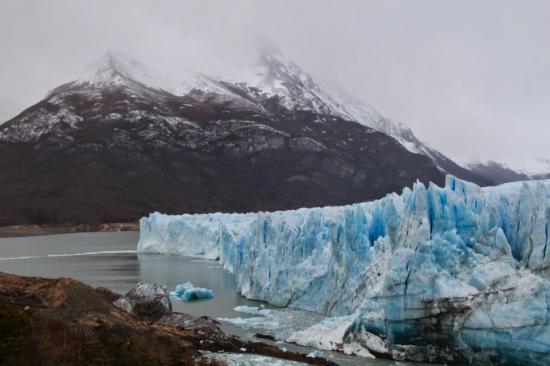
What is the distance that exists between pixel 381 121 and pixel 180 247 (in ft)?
521

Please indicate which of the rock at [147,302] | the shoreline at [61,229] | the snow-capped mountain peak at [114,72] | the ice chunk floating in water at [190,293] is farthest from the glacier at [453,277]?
the snow-capped mountain peak at [114,72]

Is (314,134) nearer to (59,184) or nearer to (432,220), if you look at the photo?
(59,184)

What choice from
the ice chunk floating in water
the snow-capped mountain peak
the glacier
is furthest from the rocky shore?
the snow-capped mountain peak

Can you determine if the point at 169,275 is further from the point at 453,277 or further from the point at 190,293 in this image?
the point at 453,277

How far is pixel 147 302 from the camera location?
16.7m

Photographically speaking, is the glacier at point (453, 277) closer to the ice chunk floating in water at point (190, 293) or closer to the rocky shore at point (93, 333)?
the rocky shore at point (93, 333)

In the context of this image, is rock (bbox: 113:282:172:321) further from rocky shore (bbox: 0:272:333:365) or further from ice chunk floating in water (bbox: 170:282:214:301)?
ice chunk floating in water (bbox: 170:282:214:301)

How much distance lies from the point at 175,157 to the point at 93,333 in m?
108

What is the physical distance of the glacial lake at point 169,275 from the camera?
53.5ft

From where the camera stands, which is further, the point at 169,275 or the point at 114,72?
the point at 114,72

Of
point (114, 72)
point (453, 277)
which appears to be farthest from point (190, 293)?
point (114, 72)

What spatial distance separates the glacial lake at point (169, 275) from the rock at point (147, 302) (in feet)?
6.51

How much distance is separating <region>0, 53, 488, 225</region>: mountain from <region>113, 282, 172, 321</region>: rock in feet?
232

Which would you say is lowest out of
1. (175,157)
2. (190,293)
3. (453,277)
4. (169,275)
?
(169,275)
